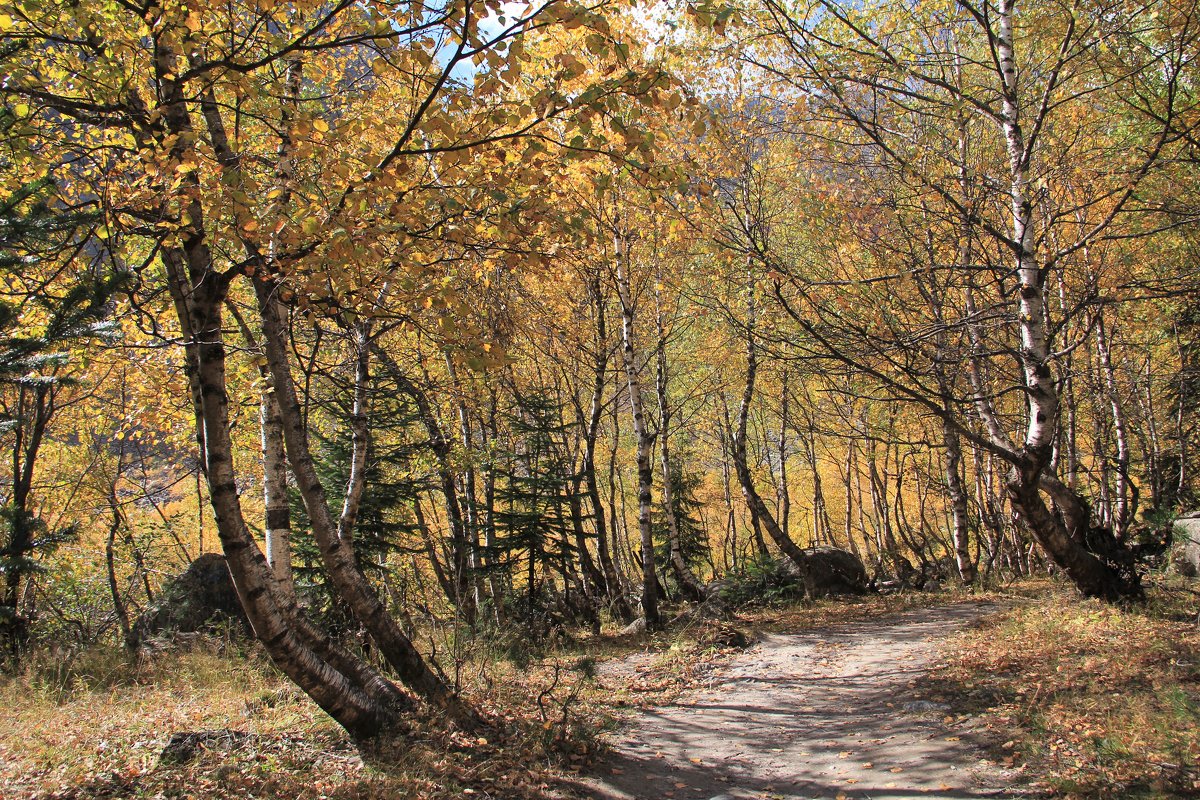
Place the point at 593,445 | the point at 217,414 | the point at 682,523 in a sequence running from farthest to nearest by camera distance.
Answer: the point at 682,523, the point at 593,445, the point at 217,414

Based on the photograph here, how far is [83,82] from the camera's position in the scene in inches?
162

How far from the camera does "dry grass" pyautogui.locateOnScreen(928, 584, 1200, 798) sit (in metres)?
3.87

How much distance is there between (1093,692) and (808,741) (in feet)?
6.99

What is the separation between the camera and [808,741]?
18.2ft

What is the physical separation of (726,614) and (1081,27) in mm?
9309

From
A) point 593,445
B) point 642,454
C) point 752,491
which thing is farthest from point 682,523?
point 642,454

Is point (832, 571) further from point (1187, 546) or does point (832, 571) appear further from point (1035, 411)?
point (1035, 411)

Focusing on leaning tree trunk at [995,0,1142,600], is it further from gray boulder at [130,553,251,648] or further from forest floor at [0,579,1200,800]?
gray boulder at [130,553,251,648]

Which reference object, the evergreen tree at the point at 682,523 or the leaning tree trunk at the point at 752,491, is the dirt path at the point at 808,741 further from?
the evergreen tree at the point at 682,523

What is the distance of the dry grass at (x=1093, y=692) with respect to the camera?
12.7ft

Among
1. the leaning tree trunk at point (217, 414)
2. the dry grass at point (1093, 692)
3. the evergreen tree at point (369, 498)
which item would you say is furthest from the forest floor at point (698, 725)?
the evergreen tree at point (369, 498)

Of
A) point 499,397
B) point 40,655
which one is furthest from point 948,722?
point 499,397

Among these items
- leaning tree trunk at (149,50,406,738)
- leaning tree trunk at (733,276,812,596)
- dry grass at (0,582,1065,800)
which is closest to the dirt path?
dry grass at (0,582,1065,800)

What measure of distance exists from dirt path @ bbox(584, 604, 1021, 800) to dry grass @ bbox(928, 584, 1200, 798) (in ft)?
1.03
